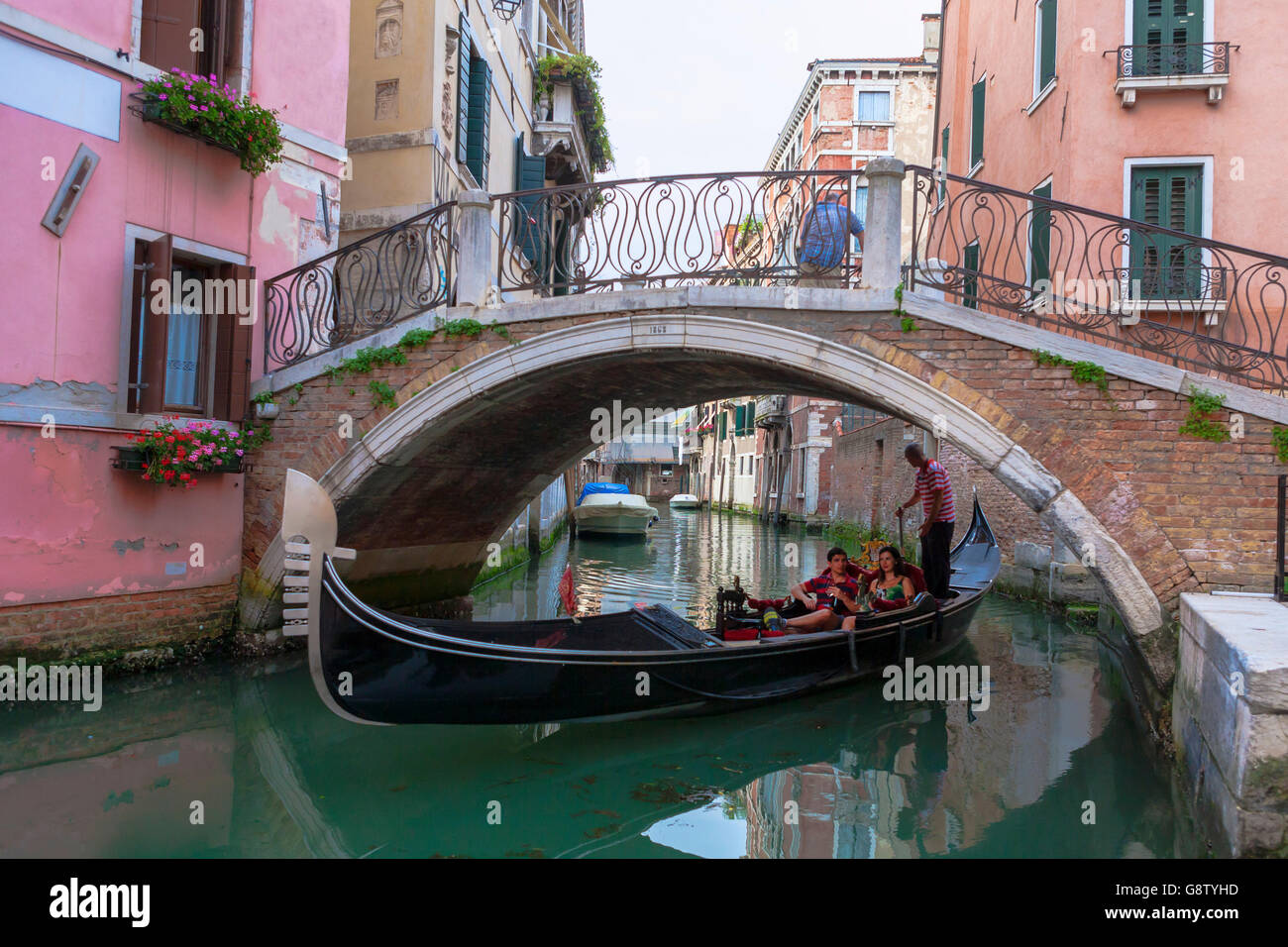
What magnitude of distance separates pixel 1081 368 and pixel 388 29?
5597mm

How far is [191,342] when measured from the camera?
5.38 m

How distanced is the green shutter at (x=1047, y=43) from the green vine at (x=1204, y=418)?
461 cm

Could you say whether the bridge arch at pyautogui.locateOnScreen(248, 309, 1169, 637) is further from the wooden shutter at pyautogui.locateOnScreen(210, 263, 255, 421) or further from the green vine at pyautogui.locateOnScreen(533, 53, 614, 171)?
the green vine at pyautogui.locateOnScreen(533, 53, 614, 171)

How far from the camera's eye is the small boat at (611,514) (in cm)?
1639

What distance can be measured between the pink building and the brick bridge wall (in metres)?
3.12

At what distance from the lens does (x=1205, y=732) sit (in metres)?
3.18

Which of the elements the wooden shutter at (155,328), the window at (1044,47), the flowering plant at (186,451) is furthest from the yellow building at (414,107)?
the window at (1044,47)

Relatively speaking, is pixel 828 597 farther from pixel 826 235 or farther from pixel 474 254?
pixel 474 254

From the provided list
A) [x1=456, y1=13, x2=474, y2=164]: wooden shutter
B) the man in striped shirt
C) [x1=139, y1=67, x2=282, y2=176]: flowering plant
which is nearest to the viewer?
[x1=139, y1=67, x2=282, y2=176]: flowering plant

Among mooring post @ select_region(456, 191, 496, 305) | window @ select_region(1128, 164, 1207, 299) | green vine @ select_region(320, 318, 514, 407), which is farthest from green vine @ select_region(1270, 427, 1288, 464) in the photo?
mooring post @ select_region(456, 191, 496, 305)

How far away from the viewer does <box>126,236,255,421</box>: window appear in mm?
4895

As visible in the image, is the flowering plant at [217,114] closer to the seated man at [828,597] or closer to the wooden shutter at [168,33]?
the wooden shutter at [168,33]

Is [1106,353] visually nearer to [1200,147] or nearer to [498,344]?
[498,344]
